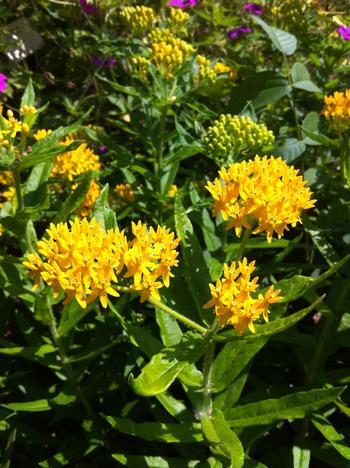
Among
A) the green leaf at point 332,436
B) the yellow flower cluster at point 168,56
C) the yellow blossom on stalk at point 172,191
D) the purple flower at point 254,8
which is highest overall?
the yellow flower cluster at point 168,56

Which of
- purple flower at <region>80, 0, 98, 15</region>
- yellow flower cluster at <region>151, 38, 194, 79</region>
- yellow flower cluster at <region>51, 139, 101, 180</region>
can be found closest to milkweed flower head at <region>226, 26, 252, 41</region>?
purple flower at <region>80, 0, 98, 15</region>

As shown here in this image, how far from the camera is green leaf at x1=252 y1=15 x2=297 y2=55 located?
2914 mm

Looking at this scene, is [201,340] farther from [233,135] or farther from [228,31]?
[228,31]

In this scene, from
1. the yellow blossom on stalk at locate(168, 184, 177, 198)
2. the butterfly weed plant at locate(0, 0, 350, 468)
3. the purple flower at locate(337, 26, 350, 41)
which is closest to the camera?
the butterfly weed plant at locate(0, 0, 350, 468)

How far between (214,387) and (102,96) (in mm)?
2856

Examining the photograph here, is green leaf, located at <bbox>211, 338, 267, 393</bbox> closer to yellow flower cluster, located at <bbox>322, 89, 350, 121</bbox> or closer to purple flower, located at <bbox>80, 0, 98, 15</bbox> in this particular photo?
yellow flower cluster, located at <bbox>322, 89, 350, 121</bbox>

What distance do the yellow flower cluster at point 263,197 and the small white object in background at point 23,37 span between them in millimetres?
3014

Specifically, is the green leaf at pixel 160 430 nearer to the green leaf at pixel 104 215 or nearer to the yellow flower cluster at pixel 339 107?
the green leaf at pixel 104 215

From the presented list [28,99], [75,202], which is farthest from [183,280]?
[28,99]

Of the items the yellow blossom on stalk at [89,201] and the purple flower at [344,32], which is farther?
the purple flower at [344,32]

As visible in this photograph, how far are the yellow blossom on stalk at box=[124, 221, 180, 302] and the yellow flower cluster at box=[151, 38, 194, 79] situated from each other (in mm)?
1461

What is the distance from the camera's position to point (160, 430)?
193cm

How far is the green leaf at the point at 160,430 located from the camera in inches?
74.6

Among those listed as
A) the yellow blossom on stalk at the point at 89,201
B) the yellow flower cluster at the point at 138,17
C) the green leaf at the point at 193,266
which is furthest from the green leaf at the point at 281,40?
the green leaf at the point at 193,266
